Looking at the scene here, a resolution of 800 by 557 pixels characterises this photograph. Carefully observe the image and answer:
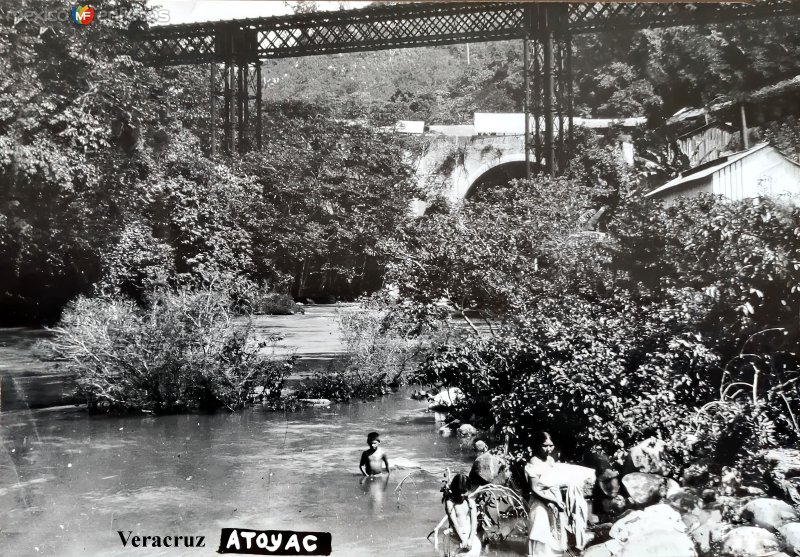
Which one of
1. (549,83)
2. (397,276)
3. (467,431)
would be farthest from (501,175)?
(467,431)

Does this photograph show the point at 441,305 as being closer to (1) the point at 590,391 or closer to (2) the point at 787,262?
(1) the point at 590,391

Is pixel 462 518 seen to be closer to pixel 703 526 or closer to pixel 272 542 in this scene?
pixel 272 542

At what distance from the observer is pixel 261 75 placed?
500 cm

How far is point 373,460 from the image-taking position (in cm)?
440

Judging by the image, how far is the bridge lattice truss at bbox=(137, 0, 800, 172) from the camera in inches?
179

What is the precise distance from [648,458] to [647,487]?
171 millimetres

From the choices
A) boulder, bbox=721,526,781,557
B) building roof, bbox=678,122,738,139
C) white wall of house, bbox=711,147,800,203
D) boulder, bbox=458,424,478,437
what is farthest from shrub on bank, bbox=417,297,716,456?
building roof, bbox=678,122,738,139

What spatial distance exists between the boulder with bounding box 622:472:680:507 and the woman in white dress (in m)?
0.38

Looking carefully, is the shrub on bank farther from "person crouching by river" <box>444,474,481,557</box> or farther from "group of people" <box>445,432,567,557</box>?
"person crouching by river" <box>444,474,481,557</box>

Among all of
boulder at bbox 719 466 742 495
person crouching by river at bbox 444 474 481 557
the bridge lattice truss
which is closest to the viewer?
person crouching by river at bbox 444 474 481 557

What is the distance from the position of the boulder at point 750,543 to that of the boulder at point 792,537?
0.04 m

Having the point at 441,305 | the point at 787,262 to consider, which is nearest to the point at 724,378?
the point at 787,262

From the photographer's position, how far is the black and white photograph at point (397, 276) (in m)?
4.15

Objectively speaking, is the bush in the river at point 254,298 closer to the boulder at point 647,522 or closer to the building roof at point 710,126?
the boulder at point 647,522
